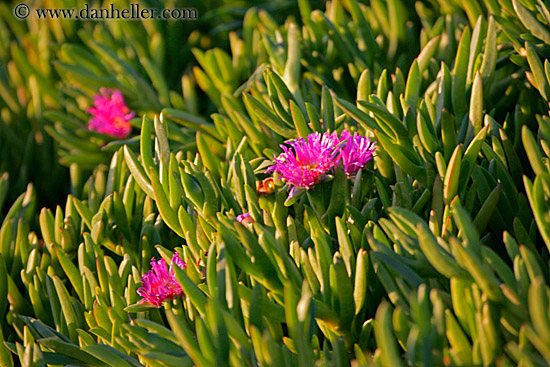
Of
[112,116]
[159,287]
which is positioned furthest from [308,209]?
[112,116]

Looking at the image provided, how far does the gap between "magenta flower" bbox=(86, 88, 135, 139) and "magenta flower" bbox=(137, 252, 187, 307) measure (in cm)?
49

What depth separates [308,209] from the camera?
0.65 meters

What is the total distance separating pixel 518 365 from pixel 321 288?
0.20 meters

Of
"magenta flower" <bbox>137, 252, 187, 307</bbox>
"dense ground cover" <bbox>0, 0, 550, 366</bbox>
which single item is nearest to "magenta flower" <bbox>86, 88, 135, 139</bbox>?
"dense ground cover" <bbox>0, 0, 550, 366</bbox>

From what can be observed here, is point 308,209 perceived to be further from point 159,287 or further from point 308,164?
point 159,287

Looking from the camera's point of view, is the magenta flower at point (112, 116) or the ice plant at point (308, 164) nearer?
the ice plant at point (308, 164)

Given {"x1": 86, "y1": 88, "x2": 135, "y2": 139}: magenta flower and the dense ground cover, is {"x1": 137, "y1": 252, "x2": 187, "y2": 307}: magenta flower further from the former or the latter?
{"x1": 86, "y1": 88, "x2": 135, "y2": 139}: magenta flower

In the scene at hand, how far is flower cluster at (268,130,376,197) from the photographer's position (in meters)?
0.64

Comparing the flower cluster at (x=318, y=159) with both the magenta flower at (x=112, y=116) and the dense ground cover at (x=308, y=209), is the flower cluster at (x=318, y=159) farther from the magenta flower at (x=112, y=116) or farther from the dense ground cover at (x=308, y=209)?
the magenta flower at (x=112, y=116)

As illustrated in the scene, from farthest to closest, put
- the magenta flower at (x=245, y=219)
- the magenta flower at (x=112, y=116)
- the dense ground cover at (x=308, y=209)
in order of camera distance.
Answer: the magenta flower at (x=112, y=116)
the magenta flower at (x=245, y=219)
the dense ground cover at (x=308, y=209)

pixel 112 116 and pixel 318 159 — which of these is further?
pixel 112 116

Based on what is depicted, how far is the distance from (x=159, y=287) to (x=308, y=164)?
22cm

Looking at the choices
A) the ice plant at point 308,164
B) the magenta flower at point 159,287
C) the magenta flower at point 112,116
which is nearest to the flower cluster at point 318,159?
the ice plant at point 308,164

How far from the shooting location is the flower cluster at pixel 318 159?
0.64 m
